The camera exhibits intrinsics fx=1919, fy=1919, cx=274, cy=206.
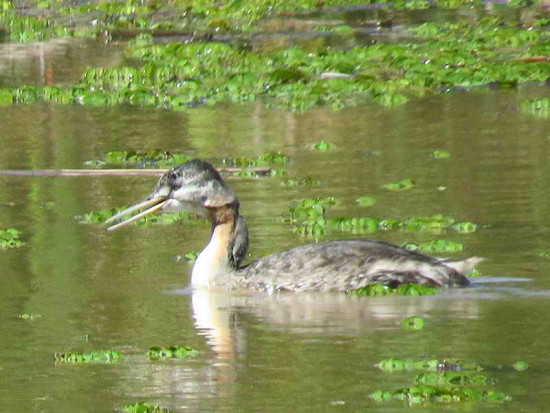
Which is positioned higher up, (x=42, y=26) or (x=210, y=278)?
(x=42, y=26)

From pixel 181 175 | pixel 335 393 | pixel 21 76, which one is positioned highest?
pixel 21 76

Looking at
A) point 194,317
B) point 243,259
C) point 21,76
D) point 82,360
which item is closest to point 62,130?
point 21,76

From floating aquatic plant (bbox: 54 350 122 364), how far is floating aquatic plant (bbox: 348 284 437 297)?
2.08 m

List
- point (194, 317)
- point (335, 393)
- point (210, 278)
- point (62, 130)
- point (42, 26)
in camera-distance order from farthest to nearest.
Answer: point (42, 26) → point (62, 130) → point (210, 278) → point (194, 317) → point (335, 393)

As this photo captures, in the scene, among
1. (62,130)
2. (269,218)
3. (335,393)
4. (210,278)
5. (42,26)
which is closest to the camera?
(335,393)

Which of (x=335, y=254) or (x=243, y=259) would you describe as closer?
(x=335, y=254)

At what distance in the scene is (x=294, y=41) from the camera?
2294cm

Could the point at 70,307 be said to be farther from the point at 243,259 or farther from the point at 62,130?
the point at 62,130

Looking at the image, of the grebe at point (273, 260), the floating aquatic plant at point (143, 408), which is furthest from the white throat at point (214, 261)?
the floating aquatic plant at point (143, 408)

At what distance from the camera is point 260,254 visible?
487 inches

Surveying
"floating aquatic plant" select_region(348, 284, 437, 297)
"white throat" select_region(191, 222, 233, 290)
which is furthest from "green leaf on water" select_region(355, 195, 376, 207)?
"floating aquatic plant" select_region(348, 284, 437, 297)

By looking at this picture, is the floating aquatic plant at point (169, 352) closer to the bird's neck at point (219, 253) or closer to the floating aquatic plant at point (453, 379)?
the floating aquatic plant at point (453, 379)

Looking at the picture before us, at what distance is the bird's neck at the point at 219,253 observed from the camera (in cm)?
1153

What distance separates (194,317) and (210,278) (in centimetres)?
83
